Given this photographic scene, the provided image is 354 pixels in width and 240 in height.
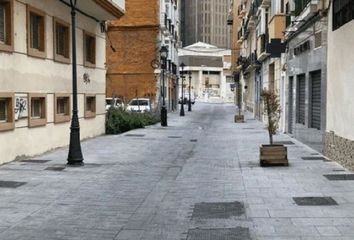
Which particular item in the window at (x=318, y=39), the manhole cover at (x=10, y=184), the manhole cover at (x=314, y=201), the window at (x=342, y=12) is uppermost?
the window at (x=342, y=12)

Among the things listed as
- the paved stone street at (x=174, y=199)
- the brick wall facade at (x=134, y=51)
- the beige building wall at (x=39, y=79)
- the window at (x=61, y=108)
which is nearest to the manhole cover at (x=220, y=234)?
the paved stone street at (x=174, y=199)

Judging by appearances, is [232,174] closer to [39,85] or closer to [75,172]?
[75,172]

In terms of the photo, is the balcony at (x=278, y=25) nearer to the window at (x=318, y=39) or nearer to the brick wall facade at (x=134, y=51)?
the window at (x=318, y=39)

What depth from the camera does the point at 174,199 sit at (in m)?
9.59

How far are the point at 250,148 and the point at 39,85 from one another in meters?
6.87

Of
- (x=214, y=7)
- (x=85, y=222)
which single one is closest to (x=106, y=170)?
(x=85, y=222)

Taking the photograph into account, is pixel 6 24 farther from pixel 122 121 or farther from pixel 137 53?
pixel 137 53

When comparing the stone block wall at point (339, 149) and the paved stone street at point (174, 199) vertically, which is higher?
the stone block wall at point (339, 149)

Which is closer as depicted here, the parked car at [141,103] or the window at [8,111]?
the window at [8,111]

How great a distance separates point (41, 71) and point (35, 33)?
1.04 metres

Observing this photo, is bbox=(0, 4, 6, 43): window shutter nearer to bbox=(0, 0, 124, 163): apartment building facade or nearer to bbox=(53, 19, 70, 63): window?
bbox=(0, 0, 124, 163): apartment building facade

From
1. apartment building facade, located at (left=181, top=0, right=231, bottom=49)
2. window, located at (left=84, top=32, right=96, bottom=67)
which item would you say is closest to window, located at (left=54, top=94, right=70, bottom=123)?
window, located at (left=84, top=32, right=96, bottom=67)

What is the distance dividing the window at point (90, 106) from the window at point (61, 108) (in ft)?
8.42

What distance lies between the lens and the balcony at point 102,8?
1869cm
